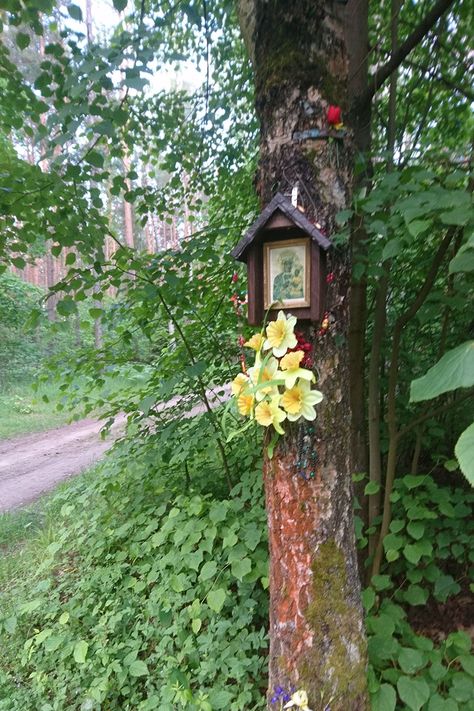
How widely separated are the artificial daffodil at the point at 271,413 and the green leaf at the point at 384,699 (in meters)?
1.04

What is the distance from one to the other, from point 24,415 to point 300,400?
9.37 m

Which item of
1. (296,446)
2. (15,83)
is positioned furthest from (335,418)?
(15,83)

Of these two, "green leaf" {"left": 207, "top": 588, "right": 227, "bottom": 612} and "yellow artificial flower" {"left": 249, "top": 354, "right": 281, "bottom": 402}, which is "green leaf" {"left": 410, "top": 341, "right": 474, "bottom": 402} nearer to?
"yellow artificial flower" {"left": 249, "top": 354, "right": 281, "bottom": 402}

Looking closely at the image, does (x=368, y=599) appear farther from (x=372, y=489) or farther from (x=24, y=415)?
(x=24, y=415)

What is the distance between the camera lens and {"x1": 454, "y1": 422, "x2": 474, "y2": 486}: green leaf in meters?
0.55

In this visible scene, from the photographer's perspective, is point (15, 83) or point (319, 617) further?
point (15, 83)

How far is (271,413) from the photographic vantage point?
1.31m

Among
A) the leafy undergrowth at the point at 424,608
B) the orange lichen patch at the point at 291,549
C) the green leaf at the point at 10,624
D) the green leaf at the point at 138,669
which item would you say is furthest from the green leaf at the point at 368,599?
the green leaf at the point at 10,624

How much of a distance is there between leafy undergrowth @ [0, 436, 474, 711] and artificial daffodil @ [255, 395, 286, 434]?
986 mm

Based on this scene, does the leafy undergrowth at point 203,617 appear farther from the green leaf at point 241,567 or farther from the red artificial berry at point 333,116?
the red artificial berry at point 333,116

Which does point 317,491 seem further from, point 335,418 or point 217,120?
point 217,120

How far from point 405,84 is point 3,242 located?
2.73 meters

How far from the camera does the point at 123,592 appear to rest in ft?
8.22

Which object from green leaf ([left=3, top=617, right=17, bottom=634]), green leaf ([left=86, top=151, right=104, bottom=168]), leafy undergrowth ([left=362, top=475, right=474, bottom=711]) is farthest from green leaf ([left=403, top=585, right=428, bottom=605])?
green leaf ([left=86, top=151, right=104, bottom=168])
